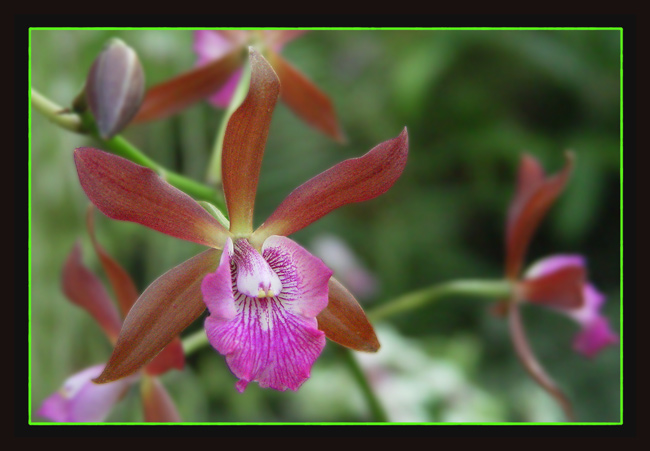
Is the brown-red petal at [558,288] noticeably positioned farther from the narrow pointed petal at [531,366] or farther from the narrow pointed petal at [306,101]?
the narrow pointed petal at [306,101]

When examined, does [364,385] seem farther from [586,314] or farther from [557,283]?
[586,314]

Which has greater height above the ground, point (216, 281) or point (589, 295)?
point (589, 295)

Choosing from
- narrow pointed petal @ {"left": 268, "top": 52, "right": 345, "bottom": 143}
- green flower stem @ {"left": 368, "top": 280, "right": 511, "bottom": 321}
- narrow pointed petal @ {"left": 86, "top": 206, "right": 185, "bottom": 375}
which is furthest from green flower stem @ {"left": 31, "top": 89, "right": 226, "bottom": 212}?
green flower stem @ {"left": 368, "top": 280, "right": 511, "bottom": 321}

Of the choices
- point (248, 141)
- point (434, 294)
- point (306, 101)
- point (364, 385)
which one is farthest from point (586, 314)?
point (248, 141)

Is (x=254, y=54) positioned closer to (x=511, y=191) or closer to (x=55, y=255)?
(x=55, y=255)

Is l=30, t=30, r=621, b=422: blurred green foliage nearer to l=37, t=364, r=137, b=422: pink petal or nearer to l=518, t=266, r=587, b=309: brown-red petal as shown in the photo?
l=37, t=364, r=137, b=422: pink petal

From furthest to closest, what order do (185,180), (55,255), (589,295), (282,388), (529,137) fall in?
(529,137) → (55,255) → (589,295) → (185,180) → (282,388)
